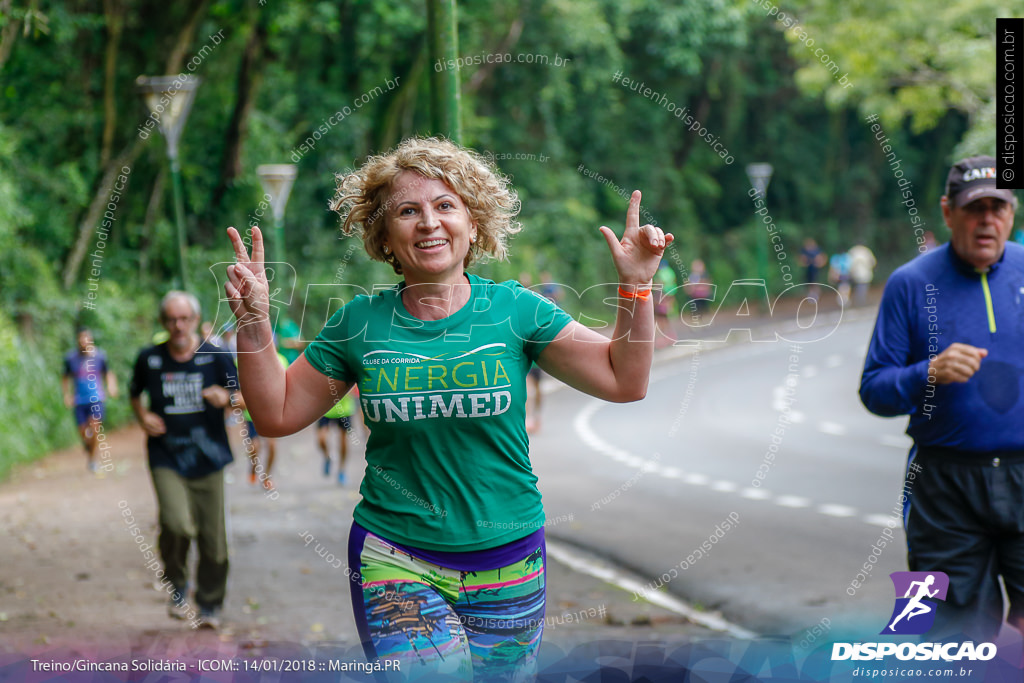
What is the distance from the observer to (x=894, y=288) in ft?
12.8

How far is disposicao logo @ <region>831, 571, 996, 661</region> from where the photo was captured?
3729 mm

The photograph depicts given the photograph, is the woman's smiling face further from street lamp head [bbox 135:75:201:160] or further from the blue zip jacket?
street lamp head [bbox 135:75:201:160]

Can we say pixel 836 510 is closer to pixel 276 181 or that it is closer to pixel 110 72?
pixel 276 181

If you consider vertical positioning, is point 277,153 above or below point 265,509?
above

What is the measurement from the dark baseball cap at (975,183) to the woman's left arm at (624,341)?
1452 millimetres

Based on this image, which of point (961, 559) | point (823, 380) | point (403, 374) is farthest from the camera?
point (823, 380)

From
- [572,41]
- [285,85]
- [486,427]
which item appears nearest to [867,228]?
[572,41]

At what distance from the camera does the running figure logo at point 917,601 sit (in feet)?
12.7

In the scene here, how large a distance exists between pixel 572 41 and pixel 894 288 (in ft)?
70.2

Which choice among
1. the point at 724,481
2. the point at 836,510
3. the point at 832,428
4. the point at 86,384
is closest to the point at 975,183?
the point at 836,510

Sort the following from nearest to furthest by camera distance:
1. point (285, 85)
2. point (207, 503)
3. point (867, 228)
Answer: point (207, 503), point (285, 85), point (867, 228)

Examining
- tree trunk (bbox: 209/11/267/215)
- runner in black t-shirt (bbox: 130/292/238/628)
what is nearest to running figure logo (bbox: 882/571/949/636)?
runner in black t-shirt (bbox: 130/292/238/628)

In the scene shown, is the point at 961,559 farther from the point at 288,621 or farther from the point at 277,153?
the point at 277,153

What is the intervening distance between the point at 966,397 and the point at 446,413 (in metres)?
1.87
